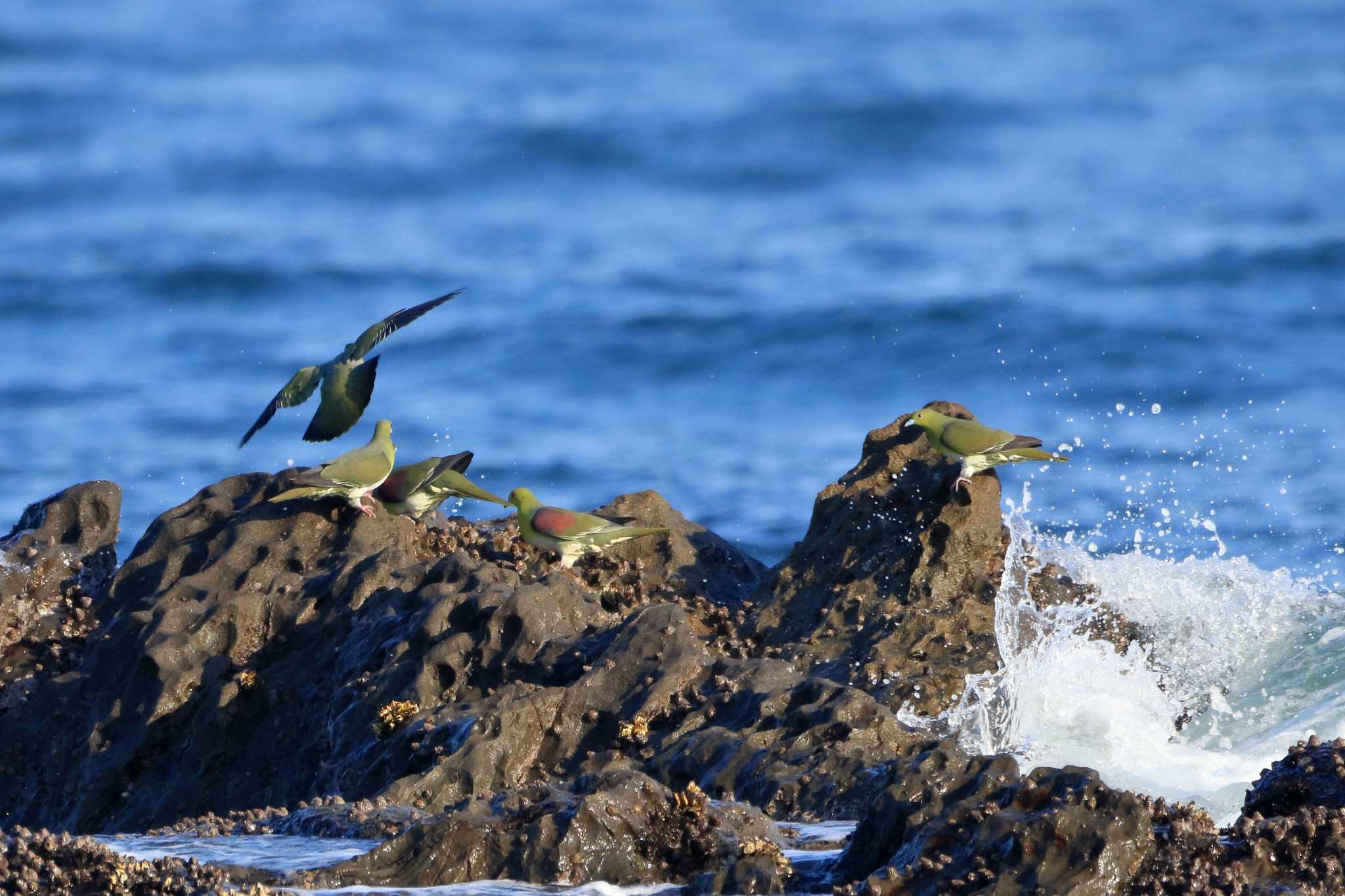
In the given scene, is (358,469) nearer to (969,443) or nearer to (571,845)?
(969,443)

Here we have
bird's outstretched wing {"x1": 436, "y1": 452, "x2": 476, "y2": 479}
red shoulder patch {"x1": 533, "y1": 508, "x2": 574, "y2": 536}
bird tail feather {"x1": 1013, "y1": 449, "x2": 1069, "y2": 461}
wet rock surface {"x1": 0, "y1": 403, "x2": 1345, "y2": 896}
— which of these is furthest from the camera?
bird's outstretched wing {"x1": 436, "y1": 452, "x2": 476, "y2": 479}

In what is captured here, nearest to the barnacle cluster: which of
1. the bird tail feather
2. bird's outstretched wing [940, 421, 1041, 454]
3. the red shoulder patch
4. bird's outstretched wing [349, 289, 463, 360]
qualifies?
the red shoulder patch

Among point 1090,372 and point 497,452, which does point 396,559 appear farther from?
point 1090,372

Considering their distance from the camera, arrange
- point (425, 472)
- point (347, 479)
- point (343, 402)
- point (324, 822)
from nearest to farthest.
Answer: point (324, 822) → point (347, 479) → point (425, 472) → point (343, 402)

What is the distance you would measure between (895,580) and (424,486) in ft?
8.23

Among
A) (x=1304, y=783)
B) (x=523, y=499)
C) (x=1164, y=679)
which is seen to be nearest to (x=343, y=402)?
(x=523, y=499)

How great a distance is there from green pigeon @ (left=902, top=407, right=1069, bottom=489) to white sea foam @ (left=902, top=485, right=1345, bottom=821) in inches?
17.6

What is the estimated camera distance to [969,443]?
940 centimetres

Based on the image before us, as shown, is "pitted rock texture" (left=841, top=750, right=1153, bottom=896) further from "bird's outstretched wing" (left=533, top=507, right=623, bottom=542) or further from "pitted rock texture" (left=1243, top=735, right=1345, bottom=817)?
"bird's outstretched wing" (left=533, top=507, right=623, bottom=542)

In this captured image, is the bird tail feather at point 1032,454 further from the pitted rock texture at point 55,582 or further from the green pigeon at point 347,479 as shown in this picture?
the pitted rock texture at point 55,582

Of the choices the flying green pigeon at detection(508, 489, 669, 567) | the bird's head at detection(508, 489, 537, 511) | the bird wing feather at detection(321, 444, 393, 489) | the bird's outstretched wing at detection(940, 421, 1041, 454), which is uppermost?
the bird's outstretched wing at detection(940, 421, 1041, 454)

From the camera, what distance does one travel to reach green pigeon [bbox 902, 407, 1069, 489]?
9422 mm

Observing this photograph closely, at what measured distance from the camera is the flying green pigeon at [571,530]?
32.5ft

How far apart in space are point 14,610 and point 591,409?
1415cm
